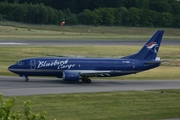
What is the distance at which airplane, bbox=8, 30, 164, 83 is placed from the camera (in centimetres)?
4512

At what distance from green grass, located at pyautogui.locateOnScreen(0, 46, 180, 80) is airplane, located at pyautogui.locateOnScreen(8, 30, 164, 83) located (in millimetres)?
6894

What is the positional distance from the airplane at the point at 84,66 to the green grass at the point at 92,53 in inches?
271

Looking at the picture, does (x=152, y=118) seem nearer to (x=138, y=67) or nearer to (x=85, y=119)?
(x=85, y=119)

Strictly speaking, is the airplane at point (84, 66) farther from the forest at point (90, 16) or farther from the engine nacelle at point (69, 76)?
the forest at point (90, 16)

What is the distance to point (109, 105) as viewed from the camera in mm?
33531

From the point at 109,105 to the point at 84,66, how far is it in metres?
13.0

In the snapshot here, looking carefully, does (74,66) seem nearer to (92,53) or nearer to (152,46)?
(152,46)

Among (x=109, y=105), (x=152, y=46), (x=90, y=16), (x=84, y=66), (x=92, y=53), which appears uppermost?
(x=152, y=46)

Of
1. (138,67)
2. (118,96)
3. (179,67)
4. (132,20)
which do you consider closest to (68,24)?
(132,20)

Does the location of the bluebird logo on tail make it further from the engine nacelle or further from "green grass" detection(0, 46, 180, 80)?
the engine nacelle

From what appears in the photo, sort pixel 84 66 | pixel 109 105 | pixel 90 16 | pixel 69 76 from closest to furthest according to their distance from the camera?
pixel 109 105, pixel 69 76, pixel 84 66, pixel 90 16

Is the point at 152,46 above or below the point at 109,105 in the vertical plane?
above

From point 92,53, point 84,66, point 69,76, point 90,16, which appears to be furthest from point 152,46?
point 90,16

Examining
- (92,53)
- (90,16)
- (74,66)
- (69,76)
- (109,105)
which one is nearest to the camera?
(109,105)
